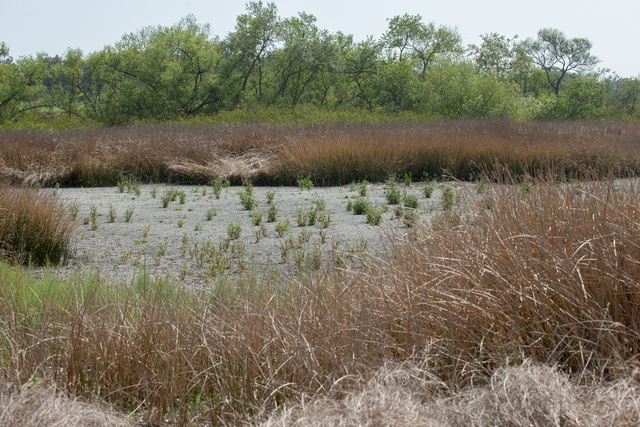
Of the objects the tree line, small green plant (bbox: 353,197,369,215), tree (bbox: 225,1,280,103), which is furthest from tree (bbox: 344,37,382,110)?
small green plant (bbox: 353,197,369,215)

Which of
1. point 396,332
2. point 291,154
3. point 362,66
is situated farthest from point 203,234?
point 362,66

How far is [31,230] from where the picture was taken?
641 centimetres

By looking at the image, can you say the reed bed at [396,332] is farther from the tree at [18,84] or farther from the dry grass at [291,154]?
the tree at [18,84]

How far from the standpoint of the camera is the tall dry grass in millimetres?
6277

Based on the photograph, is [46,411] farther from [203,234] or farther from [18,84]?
[18,84]

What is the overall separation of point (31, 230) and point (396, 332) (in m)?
5.20

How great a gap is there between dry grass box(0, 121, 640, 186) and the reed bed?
32.2 feet

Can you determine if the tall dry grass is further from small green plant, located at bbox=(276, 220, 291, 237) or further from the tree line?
the tree line

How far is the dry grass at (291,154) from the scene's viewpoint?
13281 millimetres

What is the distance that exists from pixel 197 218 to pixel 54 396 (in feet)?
21.4

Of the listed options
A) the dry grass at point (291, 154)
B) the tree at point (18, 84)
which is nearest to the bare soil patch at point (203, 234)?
the dry grass at point (291, 154)

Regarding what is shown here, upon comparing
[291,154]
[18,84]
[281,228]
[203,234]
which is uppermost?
[18,84]

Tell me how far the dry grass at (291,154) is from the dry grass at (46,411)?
432 inches

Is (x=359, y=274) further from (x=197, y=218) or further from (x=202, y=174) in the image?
(x=202, y=174)
